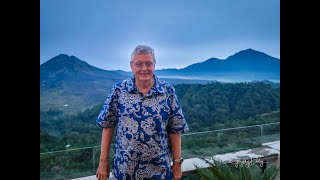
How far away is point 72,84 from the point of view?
6.86 ft

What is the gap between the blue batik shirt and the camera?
1323 millimetres

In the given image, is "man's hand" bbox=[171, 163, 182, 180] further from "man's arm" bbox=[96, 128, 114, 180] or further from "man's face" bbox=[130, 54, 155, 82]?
"man's face" bbox=[130, 54, 155, 82]

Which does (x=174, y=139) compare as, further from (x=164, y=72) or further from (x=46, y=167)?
(x=46, y=167)

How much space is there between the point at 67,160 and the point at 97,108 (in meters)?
0.36

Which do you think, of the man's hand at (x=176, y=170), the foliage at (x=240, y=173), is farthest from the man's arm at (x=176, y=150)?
the foliage at (x=240, y=173)

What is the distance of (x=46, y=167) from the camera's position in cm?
175

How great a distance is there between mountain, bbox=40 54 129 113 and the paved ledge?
1.65ft

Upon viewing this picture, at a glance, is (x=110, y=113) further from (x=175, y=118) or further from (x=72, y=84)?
Result: (x=72, y=84)

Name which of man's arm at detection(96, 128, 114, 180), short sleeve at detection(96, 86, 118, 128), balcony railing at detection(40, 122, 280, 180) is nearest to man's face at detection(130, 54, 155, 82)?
short sleeve at detection(96, 86, 118, 128)

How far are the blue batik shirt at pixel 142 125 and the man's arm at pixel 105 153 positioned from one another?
0.04m

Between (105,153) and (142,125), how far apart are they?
0.25m

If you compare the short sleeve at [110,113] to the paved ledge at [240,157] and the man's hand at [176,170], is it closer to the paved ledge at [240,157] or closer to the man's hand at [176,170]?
the man's hand at [176,170]

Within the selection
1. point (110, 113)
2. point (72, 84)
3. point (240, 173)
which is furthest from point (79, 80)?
point (240, 173)
